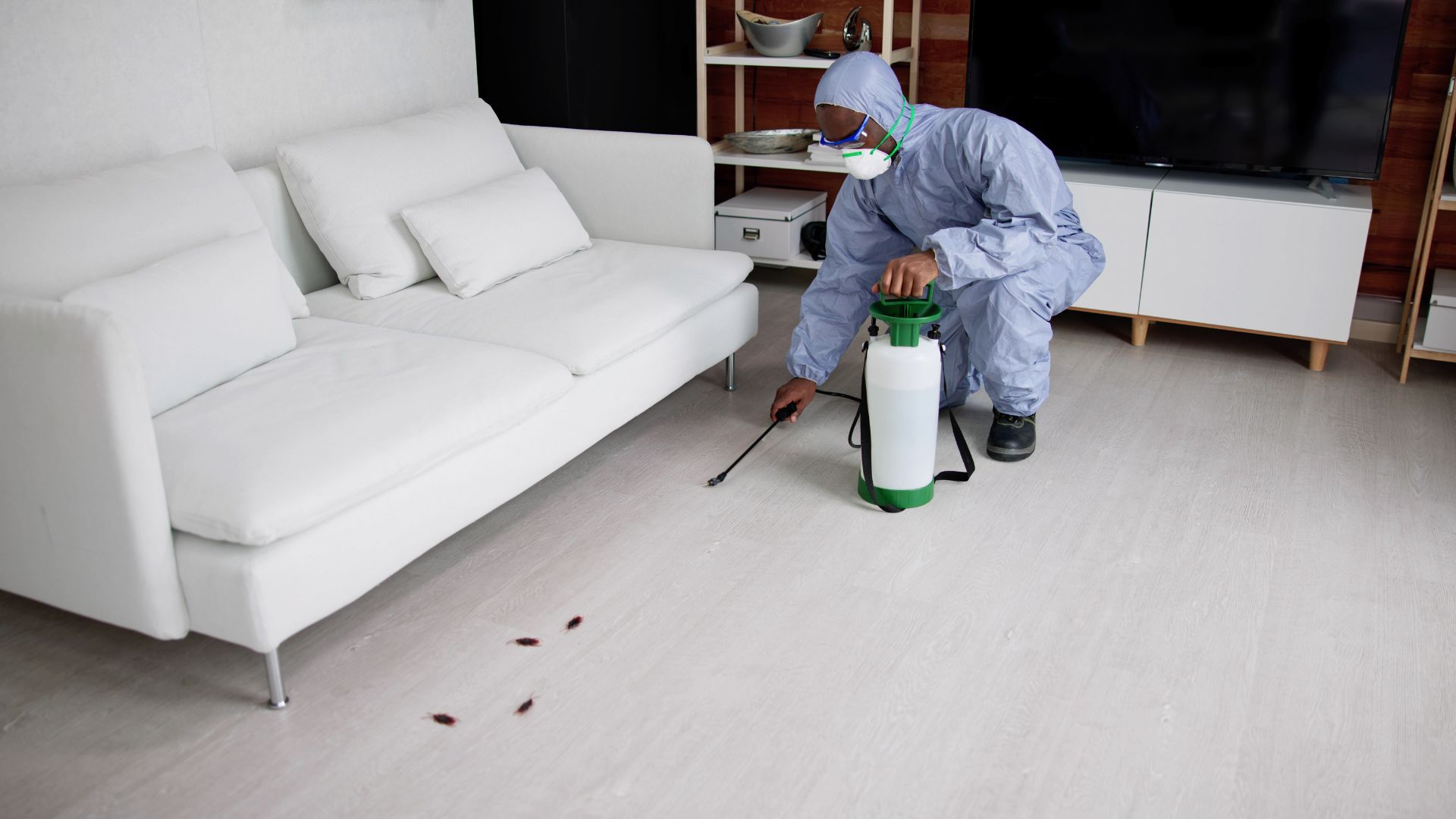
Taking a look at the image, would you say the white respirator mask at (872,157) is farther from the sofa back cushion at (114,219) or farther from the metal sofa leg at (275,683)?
the metal sofa leg at (275,683)

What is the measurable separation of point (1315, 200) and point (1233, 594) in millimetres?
1511

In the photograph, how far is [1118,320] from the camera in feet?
12.3

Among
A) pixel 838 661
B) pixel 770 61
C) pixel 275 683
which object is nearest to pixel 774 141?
pixel 770 61

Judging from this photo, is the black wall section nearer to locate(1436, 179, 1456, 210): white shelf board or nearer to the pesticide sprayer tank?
the pesticide sprayer tank

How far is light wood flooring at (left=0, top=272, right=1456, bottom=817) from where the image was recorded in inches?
66.4

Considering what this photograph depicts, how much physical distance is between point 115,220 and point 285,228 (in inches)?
20.9

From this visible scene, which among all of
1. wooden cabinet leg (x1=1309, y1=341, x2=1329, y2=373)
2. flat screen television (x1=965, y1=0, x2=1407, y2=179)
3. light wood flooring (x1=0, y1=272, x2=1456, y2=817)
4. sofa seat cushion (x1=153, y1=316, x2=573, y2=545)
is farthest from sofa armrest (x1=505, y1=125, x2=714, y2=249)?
wooden cabinet leg (x1=1309, y1=341, x2=1329, y2=373)

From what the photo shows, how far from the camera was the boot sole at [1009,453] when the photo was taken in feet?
8.93

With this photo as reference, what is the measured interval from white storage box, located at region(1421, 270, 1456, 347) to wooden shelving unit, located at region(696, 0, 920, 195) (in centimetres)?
163

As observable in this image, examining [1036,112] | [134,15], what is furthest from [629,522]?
[1036,112]

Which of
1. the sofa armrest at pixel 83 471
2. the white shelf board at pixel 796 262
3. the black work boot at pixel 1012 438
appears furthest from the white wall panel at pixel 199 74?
the black work boot at pixel 1012 438

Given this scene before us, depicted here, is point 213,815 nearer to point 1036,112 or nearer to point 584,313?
point 584,313

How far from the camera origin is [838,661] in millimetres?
1972

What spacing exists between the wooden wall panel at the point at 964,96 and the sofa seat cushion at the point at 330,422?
6.93ft
